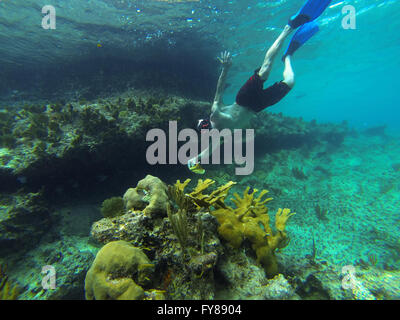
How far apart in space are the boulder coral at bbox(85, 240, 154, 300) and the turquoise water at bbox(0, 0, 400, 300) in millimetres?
212

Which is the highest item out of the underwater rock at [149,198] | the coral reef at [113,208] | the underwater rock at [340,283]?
the underwater rock at [149,198]

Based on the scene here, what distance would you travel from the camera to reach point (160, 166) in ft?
25.0

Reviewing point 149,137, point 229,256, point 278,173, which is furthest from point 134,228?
point 278,173

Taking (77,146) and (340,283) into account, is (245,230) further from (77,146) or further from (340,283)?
(77,146)

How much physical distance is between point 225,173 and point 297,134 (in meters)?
7.47

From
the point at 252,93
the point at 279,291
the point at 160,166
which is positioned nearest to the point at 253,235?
the point at 279,291

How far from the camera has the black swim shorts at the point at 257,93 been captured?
5607 millimetres

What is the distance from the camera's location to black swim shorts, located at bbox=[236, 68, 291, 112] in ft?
18.4

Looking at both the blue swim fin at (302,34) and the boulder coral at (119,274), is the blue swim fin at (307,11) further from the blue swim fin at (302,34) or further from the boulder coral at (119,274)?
the boulder coral at (119,274)

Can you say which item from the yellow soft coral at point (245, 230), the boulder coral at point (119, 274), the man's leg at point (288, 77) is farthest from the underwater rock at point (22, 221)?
the man's leg at point (288, 77)

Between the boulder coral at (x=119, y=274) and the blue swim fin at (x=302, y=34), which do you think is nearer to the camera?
the boulder coral at (x=119, y=274)

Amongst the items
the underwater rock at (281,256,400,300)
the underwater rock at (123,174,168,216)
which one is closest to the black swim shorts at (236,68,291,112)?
the underwater rock at (123,174,168,216)

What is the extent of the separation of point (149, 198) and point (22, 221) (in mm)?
4258

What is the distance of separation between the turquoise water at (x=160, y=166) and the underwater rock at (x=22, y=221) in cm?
3
